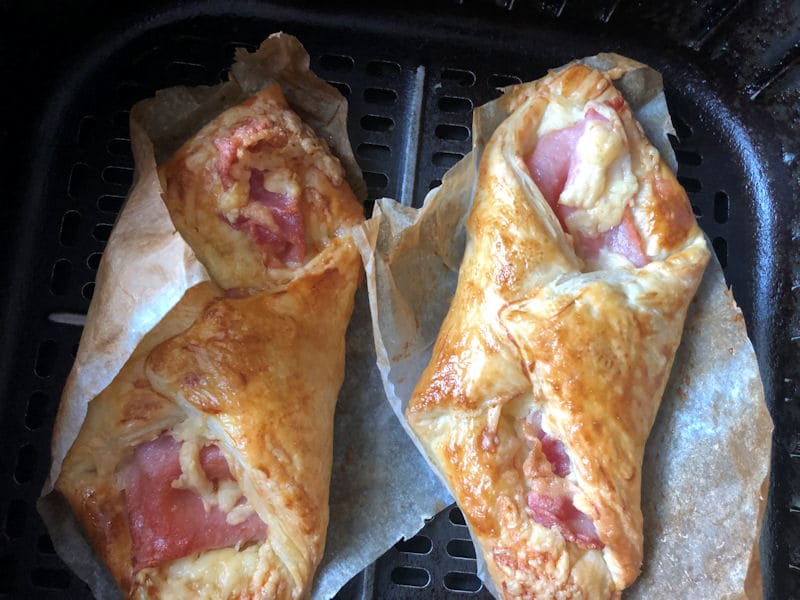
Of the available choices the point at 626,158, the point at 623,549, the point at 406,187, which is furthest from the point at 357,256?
the point at 623,549

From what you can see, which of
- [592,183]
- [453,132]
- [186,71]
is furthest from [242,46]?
[592,183]

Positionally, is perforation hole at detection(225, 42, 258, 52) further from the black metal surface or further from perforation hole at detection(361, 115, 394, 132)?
perforation hole at detection(361, 115, 394, 132)

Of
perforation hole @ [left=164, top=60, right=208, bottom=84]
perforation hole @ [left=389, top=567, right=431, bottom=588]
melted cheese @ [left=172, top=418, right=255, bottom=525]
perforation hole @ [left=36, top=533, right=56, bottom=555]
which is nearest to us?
melted cheese @ [left=172, top=418, right=255, bottom=525]

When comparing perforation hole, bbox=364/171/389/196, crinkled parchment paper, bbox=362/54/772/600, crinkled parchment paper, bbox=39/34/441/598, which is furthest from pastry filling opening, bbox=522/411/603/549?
perforation hole, bbox=364/171/389/196

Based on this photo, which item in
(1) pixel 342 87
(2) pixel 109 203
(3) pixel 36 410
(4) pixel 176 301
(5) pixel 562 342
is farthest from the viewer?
(1) pixel 342 87

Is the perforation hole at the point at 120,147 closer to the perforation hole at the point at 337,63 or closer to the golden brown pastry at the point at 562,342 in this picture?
the perforation hole at the point at 337,63

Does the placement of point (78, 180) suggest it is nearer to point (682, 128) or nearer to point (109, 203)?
point (109, 203)
